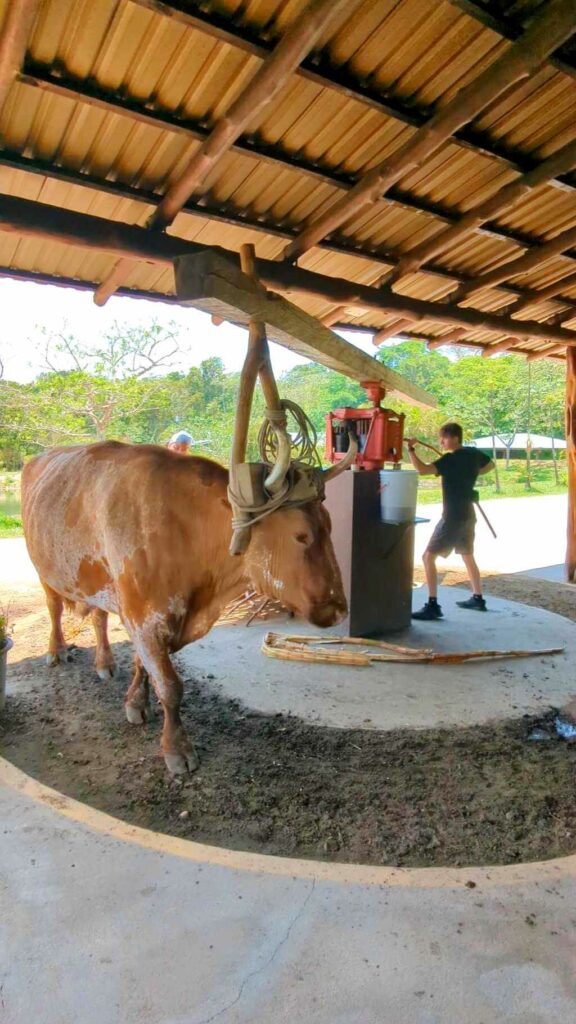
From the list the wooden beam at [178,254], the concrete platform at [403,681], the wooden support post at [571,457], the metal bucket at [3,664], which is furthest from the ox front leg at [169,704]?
the wooden support post at [571,457]

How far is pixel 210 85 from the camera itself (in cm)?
274

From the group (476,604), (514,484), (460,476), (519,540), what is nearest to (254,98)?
(460,476)

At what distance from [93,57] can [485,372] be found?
30066mm

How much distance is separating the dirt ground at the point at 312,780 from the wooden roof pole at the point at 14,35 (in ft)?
10.2

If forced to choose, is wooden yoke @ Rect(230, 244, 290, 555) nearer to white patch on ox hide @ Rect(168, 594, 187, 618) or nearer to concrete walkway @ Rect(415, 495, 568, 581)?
white patch on ox hide @ Rect(168, 594, 187, 618)

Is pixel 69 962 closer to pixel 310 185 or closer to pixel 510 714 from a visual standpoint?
pixel 510 714

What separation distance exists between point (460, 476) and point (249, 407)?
3380 mm

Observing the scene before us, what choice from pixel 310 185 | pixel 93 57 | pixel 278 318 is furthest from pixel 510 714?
pixel 93 57

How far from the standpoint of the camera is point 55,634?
4.54 meters

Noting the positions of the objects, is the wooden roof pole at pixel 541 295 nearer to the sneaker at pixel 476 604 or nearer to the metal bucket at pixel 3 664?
the sneaker at pixel 476 604

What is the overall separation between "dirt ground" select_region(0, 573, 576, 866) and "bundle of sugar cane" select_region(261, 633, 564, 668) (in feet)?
2.88

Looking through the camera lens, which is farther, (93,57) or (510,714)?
(510,714)

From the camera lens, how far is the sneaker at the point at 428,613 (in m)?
5.73

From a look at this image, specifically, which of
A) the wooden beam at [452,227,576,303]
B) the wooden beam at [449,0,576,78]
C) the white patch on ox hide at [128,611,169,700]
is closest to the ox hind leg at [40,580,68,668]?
the white patch on ox hide at [128,611,169,700]
